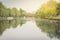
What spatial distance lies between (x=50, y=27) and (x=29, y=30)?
288mm

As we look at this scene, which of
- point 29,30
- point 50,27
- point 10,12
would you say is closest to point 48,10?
point 50,27

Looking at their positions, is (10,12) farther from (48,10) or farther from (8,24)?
(48,10)

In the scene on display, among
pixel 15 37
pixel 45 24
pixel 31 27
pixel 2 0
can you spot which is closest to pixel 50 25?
pixel 45 24

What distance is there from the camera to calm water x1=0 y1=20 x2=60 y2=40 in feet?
10.3

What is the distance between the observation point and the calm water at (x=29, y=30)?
124 inches

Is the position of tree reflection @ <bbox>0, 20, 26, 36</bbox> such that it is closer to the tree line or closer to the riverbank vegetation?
the tree line

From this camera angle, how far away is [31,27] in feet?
10.3

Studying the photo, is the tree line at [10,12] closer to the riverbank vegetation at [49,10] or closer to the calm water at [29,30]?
the calm water at [29,30]

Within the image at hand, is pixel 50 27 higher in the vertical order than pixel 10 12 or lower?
lower

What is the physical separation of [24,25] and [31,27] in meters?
0.10

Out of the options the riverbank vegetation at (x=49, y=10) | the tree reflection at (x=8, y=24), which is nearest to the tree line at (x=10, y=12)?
the tree reflection at (x=8, y=24)

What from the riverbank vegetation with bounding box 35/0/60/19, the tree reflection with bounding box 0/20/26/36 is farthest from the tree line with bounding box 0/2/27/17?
the riverbank vegetation with bounding box 35/0/60/19

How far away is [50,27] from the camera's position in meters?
3.16

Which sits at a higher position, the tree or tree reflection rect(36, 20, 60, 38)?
the tree
